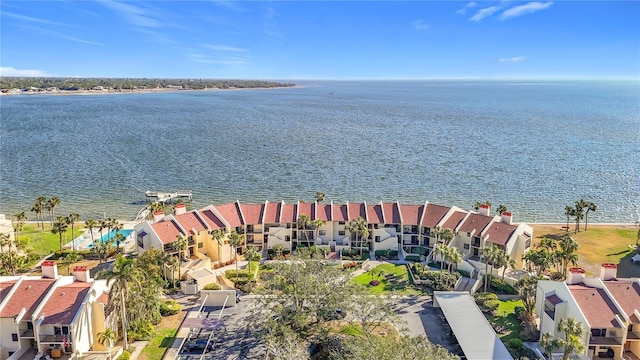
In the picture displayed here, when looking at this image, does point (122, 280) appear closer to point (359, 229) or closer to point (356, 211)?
point (359, 229)

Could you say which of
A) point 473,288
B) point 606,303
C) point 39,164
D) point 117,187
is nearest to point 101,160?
point 39,164

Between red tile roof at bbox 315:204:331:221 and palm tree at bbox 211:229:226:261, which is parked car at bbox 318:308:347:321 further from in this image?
red tile roof at bbox 315:204:331:221

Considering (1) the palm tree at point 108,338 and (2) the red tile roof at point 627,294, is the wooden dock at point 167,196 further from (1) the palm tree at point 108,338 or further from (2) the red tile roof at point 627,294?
(2) the red tile roof at point 627,294

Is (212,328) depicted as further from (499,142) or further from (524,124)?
(524,124)

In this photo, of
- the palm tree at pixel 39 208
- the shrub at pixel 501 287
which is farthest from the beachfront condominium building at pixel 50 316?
the shrub at pixel 501 287

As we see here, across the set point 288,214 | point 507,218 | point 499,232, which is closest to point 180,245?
point 288,214

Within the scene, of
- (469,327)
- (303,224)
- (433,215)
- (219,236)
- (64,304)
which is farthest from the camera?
(433,215)
